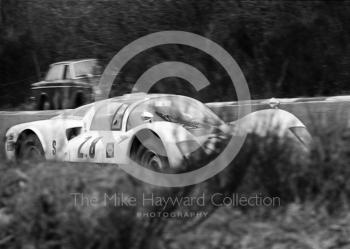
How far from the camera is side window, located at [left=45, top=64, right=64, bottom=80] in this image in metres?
18.4

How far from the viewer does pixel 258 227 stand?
4.90 metres

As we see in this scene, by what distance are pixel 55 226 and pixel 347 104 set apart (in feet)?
24.4

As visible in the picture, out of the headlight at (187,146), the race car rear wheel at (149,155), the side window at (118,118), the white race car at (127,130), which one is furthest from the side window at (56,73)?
the headlight at (187,146)

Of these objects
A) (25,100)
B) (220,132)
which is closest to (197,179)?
(220,132)

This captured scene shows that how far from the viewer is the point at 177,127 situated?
7.75m

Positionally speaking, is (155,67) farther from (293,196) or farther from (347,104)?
(293,196)

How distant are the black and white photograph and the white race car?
0.08 feet

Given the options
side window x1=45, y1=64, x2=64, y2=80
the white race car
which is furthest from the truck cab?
the white race car

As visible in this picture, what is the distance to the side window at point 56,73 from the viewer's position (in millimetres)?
18425

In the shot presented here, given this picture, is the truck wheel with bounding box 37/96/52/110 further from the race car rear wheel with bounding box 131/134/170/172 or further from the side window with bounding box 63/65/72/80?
the race car rear wheel with bounding box 131/134/170/172

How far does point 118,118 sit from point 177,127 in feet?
5.21

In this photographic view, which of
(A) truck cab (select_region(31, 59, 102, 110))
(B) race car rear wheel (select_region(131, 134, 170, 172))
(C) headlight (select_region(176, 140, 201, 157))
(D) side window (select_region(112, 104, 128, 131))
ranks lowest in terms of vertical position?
(B) race car rear wheel (select_region(131, 134, 170, 172))

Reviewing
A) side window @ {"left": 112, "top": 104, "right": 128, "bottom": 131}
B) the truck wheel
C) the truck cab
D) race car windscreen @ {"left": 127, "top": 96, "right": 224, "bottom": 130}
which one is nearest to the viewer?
race car windscreen @ {"left": 127, "top": 96, "right": 224, "bottom": 130}

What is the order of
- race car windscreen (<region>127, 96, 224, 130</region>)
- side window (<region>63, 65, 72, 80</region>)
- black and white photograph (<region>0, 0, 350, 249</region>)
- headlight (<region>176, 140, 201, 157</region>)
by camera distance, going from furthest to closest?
1. side window (<region>63, 65, 72, 80</region>)
2. race car windscreen (<region>127, 96, 224, 130</region>)
3. headlight (<region>176, 140, 201, 157</region>)
4. black and white photograph (<region>0, 0, 350, 249</region>)
